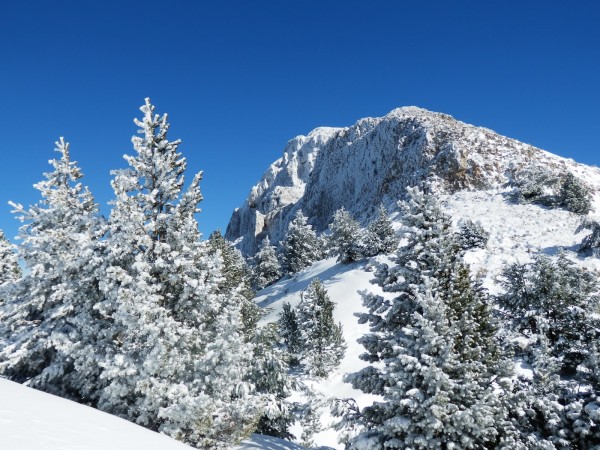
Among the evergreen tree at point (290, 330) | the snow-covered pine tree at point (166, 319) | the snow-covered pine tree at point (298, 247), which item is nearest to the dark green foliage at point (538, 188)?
the snow-covered pine tree at point (298, 247)

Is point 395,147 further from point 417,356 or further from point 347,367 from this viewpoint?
point 417,356

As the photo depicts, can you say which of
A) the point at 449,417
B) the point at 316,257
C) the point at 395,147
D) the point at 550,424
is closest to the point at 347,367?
the point at 550,424

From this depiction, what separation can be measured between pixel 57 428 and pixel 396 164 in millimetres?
79128

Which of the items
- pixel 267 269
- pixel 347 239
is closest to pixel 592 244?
pixel 347 239

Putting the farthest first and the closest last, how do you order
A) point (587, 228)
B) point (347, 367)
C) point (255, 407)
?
1. point (587, 228)
2. point (347, 367)
3. point (255, 407)

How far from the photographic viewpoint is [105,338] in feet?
41.0

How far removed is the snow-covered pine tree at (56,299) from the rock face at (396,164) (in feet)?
199

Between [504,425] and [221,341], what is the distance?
8837 mm

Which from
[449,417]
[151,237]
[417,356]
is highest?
[151,237]

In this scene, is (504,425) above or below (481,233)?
below

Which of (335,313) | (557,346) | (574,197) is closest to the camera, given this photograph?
(557,346)

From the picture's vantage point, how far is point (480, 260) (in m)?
42.8

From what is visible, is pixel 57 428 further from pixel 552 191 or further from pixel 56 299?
pixel 552 191

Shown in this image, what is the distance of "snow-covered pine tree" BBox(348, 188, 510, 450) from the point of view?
11.0 m
